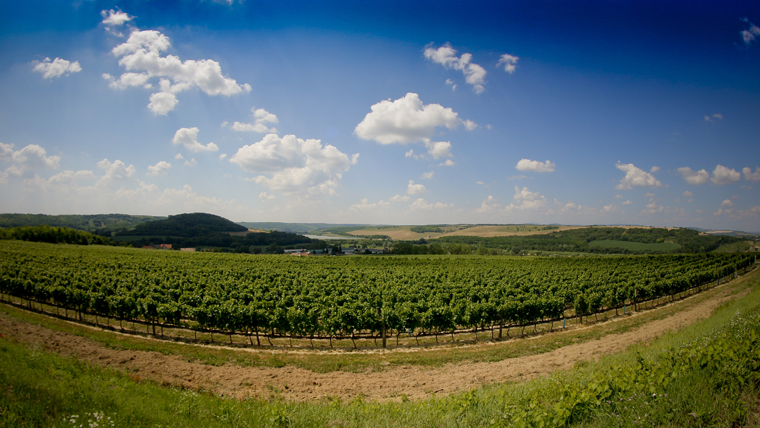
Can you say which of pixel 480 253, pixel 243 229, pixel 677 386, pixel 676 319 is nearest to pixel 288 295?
pixel 677 386

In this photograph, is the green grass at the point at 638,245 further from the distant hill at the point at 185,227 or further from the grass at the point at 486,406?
the distant hill at the point at 185,227

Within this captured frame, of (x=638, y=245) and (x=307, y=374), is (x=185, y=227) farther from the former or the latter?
(x=638, y=245)

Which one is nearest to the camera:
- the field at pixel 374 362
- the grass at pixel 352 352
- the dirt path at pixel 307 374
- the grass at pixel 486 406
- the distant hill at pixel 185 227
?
the grass at pixel 486 406

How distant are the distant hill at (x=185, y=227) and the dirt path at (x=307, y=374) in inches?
6040

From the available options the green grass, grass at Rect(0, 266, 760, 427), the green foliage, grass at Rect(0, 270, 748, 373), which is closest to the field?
grass at Rect(0, 266, 760, 427)

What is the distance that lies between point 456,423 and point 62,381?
1017 cm

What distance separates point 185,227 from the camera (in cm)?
15938

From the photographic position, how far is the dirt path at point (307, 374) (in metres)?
12.5

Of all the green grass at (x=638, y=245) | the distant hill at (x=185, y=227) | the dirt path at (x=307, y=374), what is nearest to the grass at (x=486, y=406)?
the dirt path at (x=307, y=374)

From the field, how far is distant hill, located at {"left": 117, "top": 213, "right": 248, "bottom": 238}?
133508 millimetres

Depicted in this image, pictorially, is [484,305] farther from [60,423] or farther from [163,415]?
[60,423]

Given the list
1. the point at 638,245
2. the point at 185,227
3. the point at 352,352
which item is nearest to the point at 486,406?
the point at 352,352

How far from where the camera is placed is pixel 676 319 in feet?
78.4

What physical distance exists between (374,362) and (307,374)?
4.15 meters
